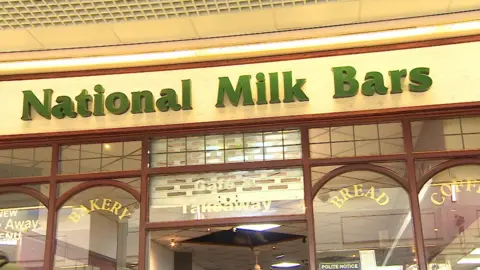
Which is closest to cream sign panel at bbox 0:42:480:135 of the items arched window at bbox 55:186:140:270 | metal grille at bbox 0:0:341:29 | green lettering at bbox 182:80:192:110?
green lettering at bbox 182:80:192:110

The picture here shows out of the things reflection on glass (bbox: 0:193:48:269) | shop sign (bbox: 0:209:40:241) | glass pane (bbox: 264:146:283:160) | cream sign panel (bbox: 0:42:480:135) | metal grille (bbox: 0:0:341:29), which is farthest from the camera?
shop sign (bbox: 0:209:40:241)

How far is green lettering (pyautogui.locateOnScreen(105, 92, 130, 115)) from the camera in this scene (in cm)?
594

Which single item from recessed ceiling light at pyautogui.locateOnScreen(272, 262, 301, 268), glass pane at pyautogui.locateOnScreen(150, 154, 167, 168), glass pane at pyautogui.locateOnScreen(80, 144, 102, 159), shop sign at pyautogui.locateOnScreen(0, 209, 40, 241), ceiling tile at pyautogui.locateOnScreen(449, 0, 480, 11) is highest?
ceiling tile at pyautogui.locateOnScreen(449, 0, 480, 11)

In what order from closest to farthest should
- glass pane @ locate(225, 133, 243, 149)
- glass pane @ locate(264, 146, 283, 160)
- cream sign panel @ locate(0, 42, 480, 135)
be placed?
cream sign panel @ locate(0, 42, 480, 135) < glass pane @ locate(264, 146, 283, 160) < glass pane @ locate(225, 133, 243, 149)

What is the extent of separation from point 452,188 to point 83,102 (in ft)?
11.8

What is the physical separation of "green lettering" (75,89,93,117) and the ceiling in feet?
1.64

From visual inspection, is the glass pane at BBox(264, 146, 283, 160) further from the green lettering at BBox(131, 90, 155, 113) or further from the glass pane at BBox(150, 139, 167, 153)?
the green lettering at BBox(131, 90, 155, 113)

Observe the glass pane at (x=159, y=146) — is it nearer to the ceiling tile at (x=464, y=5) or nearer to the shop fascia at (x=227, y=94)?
the shop fascia at (x=227, y=94)

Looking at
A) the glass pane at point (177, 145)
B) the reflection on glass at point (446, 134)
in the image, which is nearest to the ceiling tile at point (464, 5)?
the reflection on glass at point (446, 134)

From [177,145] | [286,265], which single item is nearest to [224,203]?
[177,145]

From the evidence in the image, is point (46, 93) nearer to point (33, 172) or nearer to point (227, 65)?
point (33, 172)

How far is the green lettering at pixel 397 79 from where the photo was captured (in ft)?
18.3

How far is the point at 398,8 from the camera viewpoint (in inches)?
212

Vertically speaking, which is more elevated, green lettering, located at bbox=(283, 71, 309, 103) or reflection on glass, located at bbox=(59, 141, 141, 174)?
green lettering, located at bbox=(283, 71, 309, 103)
